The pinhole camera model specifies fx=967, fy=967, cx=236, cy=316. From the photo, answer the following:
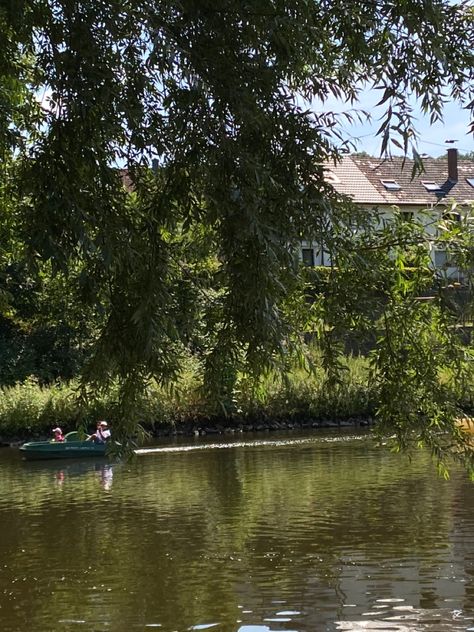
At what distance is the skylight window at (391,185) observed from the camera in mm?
41484

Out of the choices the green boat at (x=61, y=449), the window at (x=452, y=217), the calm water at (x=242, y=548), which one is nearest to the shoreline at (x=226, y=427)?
the green boat at (x=61, y=449)

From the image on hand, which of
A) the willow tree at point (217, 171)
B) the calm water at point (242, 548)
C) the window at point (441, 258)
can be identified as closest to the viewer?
the willow tree at point (217, 171)

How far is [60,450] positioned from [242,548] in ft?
38.9

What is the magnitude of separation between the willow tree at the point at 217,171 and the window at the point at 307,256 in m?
0.16

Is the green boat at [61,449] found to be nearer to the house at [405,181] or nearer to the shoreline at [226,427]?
the shoreline at [226,427]

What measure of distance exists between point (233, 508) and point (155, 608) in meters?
5.45

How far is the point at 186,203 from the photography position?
530 centimetres

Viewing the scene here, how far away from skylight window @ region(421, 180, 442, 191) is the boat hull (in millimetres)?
23903

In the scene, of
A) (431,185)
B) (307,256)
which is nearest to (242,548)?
(307,256)

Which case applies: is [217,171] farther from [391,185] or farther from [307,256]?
[391,185]

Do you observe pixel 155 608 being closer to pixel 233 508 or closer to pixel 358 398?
pixel 233 508

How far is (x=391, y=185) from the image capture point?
42219mm

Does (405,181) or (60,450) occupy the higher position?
(405,181)

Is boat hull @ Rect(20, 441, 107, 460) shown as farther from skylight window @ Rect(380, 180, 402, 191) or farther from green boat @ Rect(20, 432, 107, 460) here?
skylight window @ Rect(380, 180, 402, 191)
